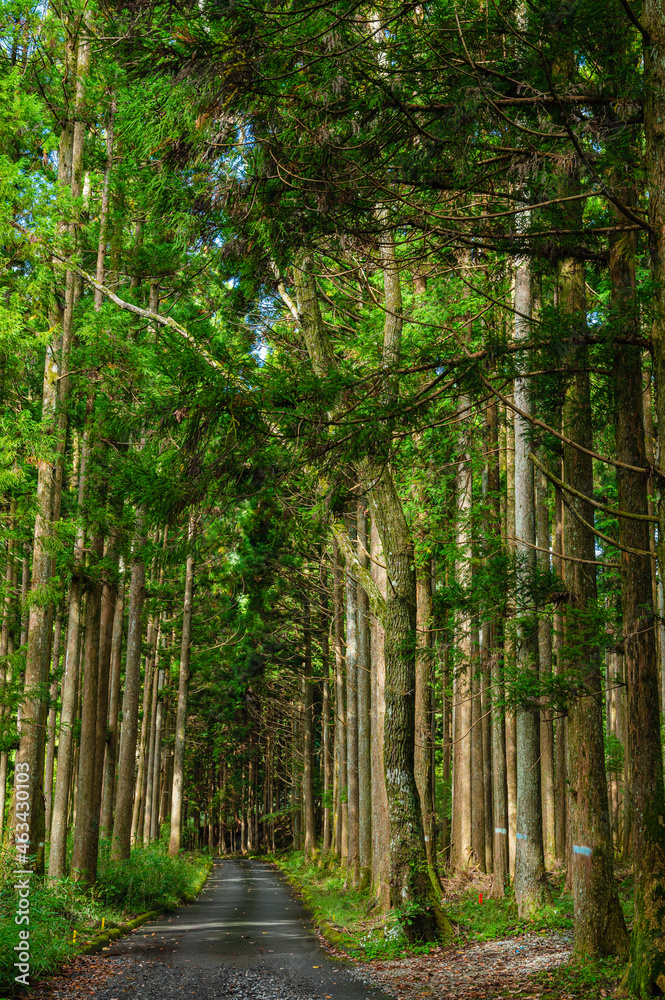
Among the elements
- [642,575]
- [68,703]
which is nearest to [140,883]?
[68,703]

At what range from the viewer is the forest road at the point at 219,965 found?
26.2 ft

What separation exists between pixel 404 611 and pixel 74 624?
5.78 metres

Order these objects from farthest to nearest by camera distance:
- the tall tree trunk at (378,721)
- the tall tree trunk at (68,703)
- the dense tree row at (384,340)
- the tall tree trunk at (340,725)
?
the tall tree trunk at (340,725) → the tall tree trunk at (378,721) → the tall tree trunk at (68,703) → the dense tree row at (384,340)

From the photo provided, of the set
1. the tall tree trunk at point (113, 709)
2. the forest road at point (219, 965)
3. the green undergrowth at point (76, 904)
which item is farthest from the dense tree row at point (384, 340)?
the tall tree trunk at point (113, 709)

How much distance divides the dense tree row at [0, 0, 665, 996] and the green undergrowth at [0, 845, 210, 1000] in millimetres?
891

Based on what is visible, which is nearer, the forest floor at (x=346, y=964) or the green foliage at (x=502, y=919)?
the forest floor at (x=346, y=964)

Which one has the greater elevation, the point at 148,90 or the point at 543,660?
the point at 148,90

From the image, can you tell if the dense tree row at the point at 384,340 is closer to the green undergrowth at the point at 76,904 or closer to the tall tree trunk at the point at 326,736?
the green undergrowth at the point at 76,904

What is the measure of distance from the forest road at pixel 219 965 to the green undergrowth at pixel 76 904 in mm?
381

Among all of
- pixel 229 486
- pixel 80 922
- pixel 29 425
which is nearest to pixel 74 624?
pixel 29 425

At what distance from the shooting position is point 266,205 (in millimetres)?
6867

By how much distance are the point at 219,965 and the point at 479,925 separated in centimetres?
394

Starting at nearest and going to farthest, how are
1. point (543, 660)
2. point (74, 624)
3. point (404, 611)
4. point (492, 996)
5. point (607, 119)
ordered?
point (607, 119), point (492, 996), point (404, 611), point (74, 624), point (543, 660)

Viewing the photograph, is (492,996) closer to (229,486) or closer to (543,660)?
(229,486)
